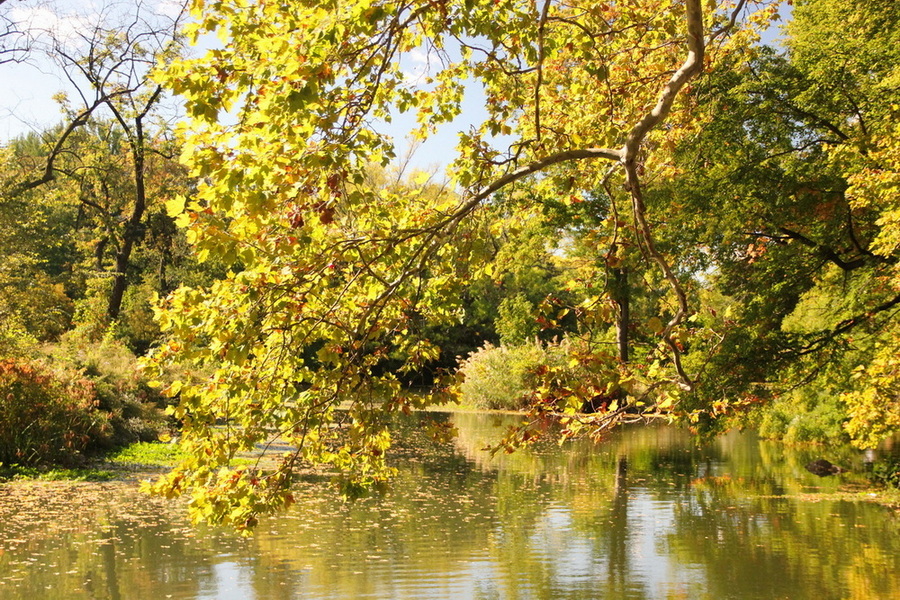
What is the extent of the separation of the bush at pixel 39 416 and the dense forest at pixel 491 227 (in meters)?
0.05

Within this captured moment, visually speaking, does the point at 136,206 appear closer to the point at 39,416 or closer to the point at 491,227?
the point at 39,416

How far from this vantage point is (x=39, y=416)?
12.2 metres

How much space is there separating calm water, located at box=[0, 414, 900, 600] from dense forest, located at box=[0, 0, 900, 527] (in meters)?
1.14

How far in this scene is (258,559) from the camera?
25.7 ft

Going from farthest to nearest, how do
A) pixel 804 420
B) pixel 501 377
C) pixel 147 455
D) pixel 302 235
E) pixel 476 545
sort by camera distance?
pixel 501 377 < pixel 804 420 < pixel 147 455 < pixel 476 545 < pixel 302 235

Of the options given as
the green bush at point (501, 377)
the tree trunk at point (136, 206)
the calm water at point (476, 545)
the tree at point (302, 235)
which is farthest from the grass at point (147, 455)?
the green bush at point (501, 377)

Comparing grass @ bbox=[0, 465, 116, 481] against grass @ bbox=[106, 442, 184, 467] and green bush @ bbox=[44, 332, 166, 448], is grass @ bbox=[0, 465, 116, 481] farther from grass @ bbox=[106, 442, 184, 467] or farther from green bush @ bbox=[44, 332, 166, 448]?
green bush @ bbox=[44, 332, 166, 448]

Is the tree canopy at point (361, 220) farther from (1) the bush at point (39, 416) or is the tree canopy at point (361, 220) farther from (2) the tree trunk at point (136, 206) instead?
(2) the tree trunk at point (136, 206)

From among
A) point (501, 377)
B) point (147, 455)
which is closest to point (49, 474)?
point (147, 455)

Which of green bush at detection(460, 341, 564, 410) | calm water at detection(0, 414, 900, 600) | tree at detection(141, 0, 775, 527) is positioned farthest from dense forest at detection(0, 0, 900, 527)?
green bush at detection(460, 341, 564, 410)

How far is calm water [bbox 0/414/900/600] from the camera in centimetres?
705

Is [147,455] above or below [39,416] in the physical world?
below

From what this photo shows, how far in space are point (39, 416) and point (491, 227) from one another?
923cm

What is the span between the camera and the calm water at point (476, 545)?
7.05 metres
